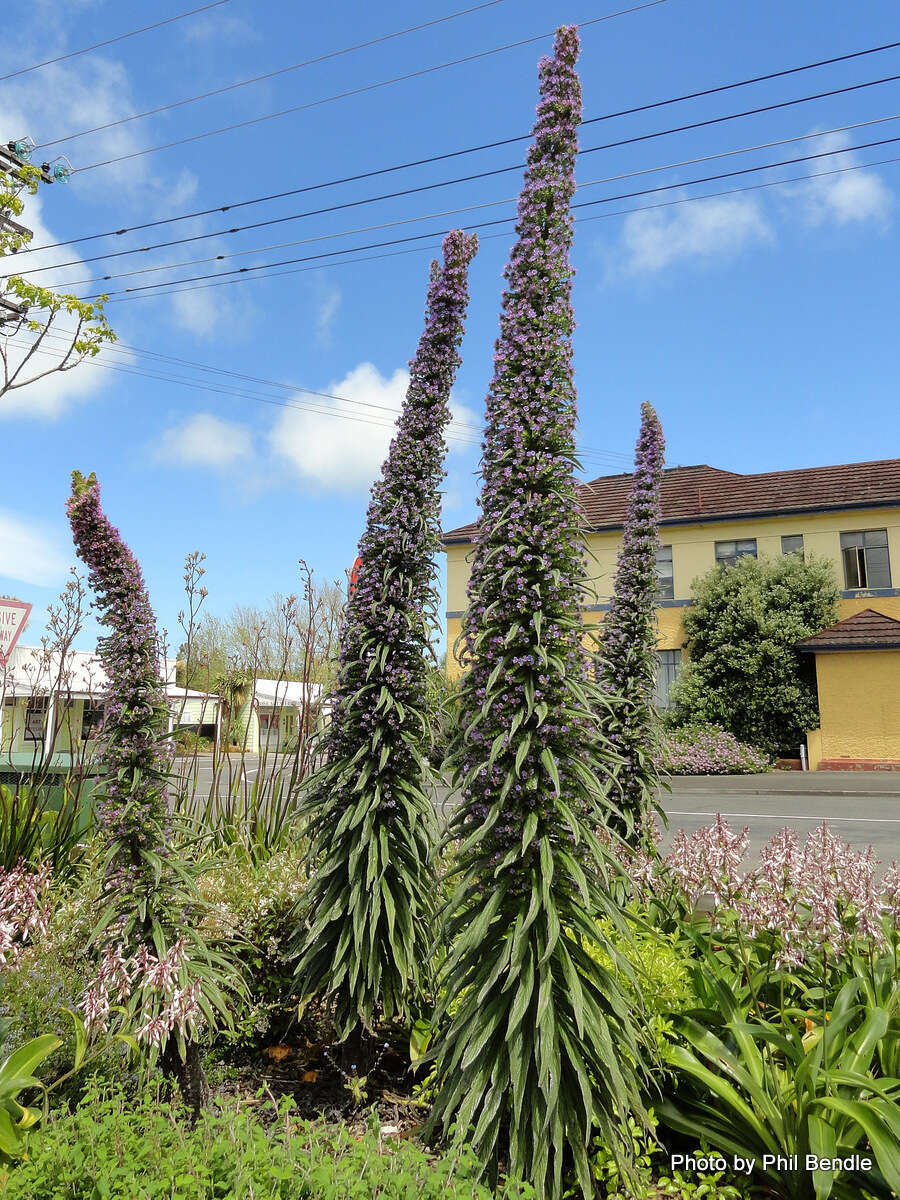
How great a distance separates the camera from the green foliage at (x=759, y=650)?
70.8 feet

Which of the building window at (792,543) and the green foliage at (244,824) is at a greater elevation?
the building window at (792,543)

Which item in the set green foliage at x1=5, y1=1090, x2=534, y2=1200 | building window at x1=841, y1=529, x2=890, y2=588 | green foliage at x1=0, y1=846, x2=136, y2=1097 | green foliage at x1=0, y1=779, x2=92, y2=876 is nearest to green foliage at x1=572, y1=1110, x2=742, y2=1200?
green foliage at x1=5, y1=1090, x2=534, y2=1200

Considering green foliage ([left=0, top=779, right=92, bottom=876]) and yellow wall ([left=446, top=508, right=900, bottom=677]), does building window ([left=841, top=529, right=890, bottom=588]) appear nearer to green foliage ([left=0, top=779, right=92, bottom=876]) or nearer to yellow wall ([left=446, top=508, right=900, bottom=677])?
yellow wall ([left=446, top=508, right=900, bottom=677])

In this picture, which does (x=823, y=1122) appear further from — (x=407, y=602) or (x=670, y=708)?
(x=670, y=708)

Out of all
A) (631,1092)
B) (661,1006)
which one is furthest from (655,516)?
(631,1092)

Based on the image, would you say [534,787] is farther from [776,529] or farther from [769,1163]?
[776,529]

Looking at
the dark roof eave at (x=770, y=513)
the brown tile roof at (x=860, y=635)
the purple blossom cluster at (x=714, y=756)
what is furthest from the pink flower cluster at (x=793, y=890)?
the dark roof eave at (x=770, y=513)

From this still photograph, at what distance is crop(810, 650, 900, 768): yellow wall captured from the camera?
20.2 m

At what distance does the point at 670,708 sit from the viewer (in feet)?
76.7

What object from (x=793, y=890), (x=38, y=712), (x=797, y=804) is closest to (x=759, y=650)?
(x=797, y=804)

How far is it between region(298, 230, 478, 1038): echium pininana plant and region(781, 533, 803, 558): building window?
2273cm

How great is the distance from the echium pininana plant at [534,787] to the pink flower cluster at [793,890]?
85 centimetres

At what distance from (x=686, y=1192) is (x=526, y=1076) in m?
0.83

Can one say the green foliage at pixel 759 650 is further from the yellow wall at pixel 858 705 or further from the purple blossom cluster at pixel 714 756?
the purple blossom cluster at pixel 714 756
